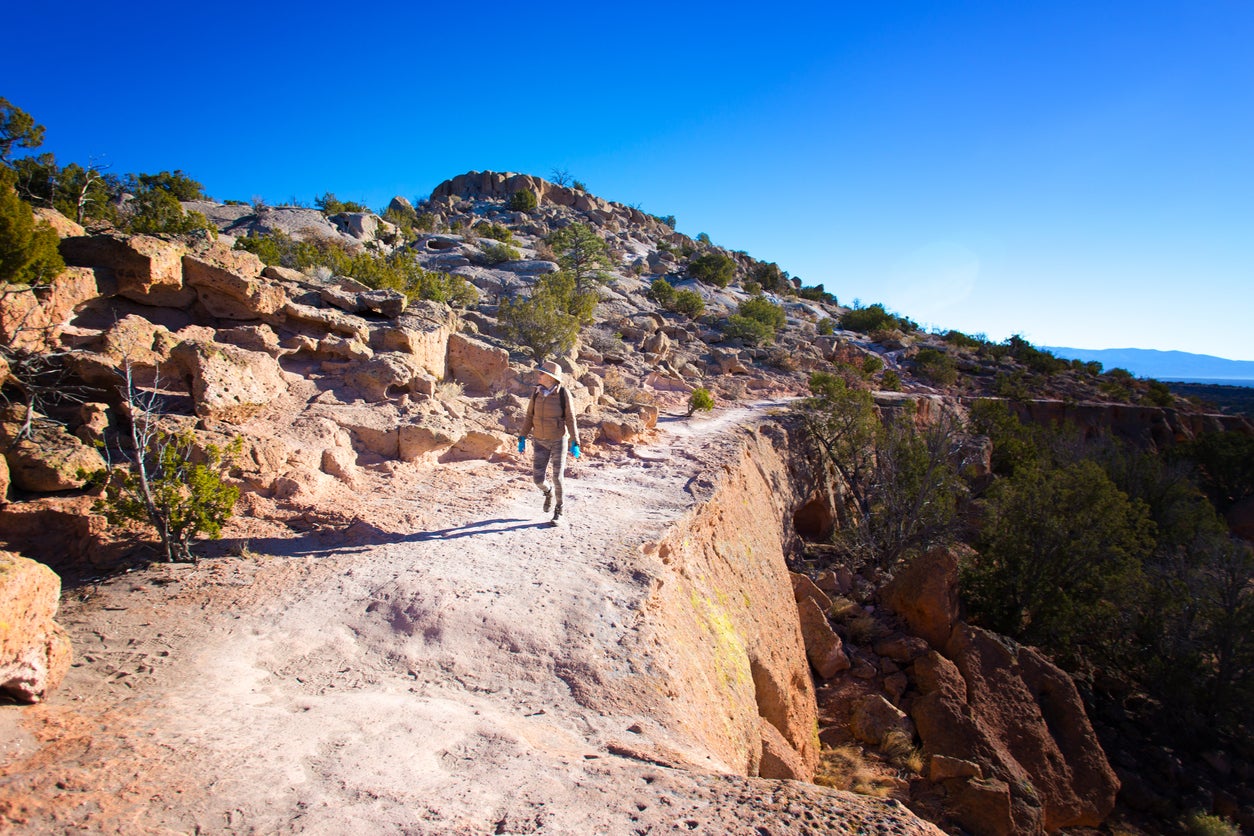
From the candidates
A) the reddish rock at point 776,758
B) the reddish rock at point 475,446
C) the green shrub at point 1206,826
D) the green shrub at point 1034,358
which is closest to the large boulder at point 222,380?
the reddish rock at point 475,446

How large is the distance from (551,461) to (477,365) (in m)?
5.42

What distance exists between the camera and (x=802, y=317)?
39.1 metres

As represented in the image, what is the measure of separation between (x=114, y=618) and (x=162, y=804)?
246cm

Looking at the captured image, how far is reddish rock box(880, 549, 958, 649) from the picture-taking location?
915 centimetres

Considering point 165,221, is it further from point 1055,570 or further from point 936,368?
point 936,368

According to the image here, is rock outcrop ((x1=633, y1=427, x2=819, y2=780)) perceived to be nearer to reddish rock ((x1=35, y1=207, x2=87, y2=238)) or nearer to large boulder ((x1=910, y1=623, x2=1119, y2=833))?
large boulder ((x1=910, y1=623, x2=1119, y2=833))

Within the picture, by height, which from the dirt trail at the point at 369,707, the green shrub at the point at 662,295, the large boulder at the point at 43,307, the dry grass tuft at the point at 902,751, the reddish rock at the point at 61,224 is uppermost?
the green shrub at the point at 662,295

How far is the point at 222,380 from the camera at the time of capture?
6.79m

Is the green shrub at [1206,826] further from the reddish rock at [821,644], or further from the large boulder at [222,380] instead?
the large boulder at [222,380]

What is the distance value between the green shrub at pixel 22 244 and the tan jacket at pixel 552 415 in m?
5.88

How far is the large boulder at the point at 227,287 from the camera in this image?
8.23m

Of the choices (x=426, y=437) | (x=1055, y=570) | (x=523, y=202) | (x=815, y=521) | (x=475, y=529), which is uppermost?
(x=523, y=202)

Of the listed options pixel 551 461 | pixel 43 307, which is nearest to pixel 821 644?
pixel 551 461

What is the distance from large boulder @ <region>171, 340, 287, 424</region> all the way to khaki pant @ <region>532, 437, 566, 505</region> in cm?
374
